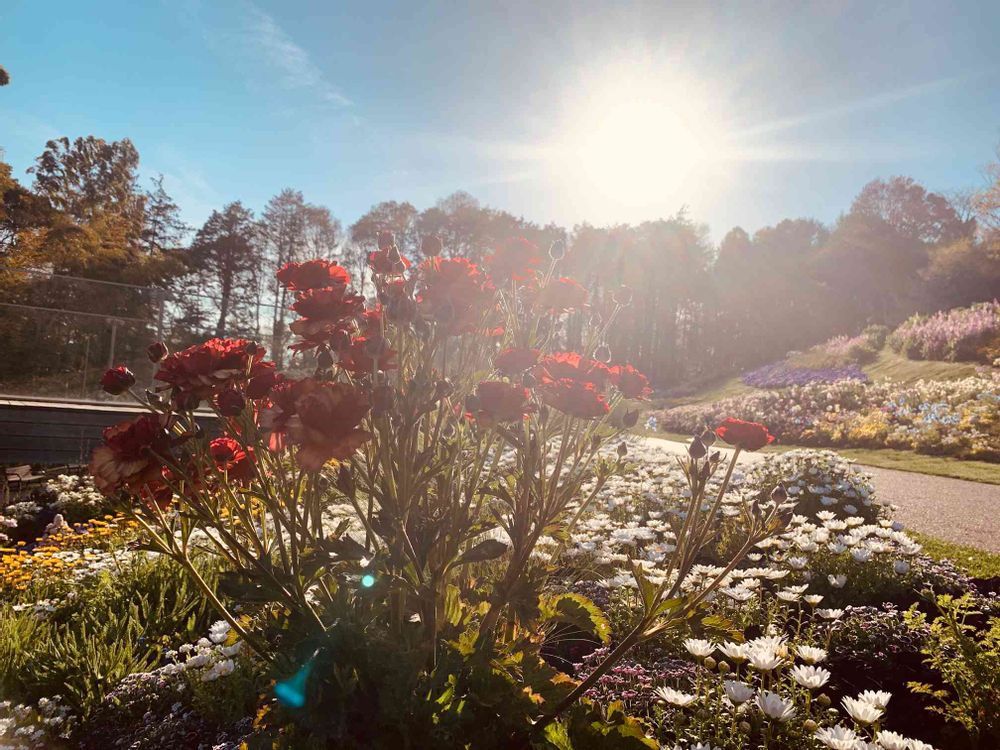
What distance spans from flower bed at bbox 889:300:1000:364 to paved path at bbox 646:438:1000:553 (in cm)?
734

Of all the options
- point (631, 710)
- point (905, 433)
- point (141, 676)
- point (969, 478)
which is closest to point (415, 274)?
point (631, 710)

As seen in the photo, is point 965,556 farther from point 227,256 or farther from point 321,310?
point 227,256

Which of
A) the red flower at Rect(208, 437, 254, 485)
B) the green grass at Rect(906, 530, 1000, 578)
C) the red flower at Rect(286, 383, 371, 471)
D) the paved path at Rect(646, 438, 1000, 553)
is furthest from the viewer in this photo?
the paved path at Rect(646, 438, 1000, 553)

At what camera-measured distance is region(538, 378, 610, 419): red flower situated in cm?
140

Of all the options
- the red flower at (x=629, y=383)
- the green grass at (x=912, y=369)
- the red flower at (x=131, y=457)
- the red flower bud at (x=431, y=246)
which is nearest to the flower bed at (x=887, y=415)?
the green grass at (x=912, y=369)

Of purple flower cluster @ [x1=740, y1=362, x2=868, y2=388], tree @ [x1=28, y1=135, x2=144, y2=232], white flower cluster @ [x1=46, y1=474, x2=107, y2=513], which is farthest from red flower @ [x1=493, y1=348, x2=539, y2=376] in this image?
tree @ [x1=28, y1=135, x2=144, y2=232]

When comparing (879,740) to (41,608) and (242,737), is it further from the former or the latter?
(41,608)

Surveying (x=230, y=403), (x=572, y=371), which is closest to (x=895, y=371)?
(x=572, y=371)

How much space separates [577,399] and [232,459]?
930 mm

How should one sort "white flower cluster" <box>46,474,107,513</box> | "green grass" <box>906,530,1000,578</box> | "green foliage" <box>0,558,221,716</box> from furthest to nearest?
"white flower cluster" <box>46,474,107,513</box>, "green grass" <box>906,530,1000,578</box>, "green foliage" <box>0,558,221,716</box>

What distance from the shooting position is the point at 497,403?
1.33 metres

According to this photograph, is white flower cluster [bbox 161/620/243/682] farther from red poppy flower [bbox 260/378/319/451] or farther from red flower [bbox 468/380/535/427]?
red flower [bbox 468/380/535/427]

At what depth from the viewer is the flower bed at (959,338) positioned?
42.0 feet

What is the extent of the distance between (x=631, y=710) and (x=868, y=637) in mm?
1202
